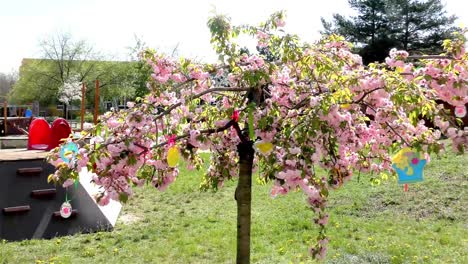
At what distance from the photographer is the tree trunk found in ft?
10.2

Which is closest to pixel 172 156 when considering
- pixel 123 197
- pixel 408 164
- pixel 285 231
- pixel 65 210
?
pixel 123 197

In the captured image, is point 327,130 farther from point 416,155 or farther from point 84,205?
point 84,205

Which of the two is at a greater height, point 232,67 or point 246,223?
point 232,67

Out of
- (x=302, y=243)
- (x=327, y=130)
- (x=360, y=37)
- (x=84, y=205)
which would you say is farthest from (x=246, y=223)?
(x=360, y=37)

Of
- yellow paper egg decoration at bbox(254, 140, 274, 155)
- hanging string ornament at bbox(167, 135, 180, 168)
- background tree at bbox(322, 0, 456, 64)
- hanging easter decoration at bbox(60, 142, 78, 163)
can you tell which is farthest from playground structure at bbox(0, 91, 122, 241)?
background tree at bbox(322, 0, 456, 64)

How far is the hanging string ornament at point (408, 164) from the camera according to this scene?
8.91 feet

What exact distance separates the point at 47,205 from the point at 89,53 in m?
39.8

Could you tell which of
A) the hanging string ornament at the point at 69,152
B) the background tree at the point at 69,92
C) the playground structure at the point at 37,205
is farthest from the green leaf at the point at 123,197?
the background tree at the point at 69,92

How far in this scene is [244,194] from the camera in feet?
10.2

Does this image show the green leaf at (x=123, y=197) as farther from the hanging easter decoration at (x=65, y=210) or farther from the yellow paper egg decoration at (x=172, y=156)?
the hanging easter decoration at (x=65, y=210)

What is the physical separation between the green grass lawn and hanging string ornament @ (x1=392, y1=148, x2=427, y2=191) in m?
2.01

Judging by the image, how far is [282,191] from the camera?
9.04ft

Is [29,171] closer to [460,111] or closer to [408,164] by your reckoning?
[408,164]

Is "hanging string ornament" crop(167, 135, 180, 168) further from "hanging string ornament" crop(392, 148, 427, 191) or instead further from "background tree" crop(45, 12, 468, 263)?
"hanging string ornament" crop(392, 148, 427, 191)
